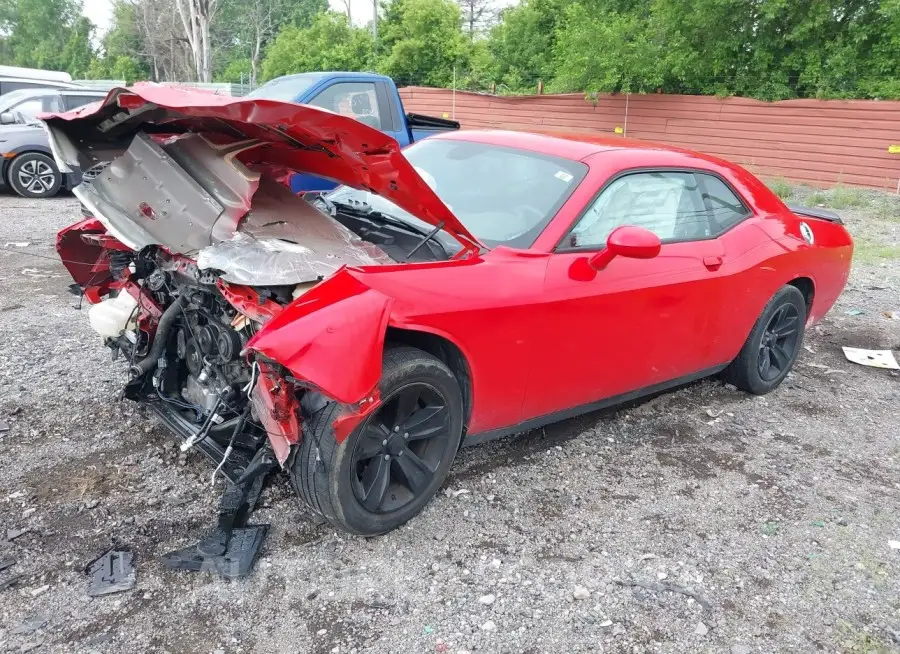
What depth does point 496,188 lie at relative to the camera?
3.72 meters

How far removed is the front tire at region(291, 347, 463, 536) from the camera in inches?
108

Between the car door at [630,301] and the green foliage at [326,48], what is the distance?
2512 centimetres

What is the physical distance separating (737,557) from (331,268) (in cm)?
214

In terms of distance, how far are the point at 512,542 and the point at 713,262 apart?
198 centimetres

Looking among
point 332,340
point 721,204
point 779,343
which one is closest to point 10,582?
point 332,340

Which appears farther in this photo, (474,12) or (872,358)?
(474,12)

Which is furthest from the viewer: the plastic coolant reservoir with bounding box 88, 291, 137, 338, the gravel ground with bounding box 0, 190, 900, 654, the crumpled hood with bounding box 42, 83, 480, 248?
the plastic coolant reservoir with bounding box 88, 291, 137, 338

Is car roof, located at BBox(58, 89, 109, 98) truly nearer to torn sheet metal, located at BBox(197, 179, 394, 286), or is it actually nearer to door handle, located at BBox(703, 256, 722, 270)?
torn sheet metal, located at BBox(197, 179, 394, 286)

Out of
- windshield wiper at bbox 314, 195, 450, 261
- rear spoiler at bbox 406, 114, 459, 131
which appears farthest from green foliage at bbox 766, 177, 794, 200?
windshield wiper at bbox 314, 195, 450, 261

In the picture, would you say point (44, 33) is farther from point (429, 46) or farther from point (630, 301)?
point (630, 301)

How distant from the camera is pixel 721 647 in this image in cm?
257

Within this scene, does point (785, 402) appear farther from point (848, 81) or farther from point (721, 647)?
point (848, 81)

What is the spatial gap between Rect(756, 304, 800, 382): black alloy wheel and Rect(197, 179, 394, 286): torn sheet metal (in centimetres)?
276

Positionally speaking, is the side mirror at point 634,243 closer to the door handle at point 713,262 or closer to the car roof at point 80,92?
the door handle at point 713,262
